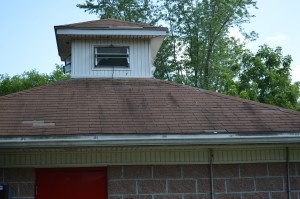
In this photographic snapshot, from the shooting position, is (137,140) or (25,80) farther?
(25,80)

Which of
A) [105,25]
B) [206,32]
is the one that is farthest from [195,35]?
[105,25]

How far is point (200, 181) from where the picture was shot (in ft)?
32.7

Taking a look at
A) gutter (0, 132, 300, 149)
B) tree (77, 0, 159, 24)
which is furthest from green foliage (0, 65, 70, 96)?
gutter (0, 132, 300, 149)

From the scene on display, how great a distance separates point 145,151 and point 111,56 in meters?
4.95

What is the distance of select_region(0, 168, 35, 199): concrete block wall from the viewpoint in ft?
31.6

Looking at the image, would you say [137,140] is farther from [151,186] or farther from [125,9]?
[125,9]

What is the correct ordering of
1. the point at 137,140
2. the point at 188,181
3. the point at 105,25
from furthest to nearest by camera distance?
1. the point at 105,25
2. the point at 188,181
3. the point at 137,140

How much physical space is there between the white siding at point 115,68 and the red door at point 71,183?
14.6 ft

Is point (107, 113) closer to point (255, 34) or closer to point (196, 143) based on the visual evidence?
point (196, 143)

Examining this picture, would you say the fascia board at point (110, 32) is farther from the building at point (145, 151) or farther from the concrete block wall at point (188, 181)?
the concrete block wall at point (188, 181)

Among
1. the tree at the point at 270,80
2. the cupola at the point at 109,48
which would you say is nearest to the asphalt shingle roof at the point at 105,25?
the cupola at the point at 109,48

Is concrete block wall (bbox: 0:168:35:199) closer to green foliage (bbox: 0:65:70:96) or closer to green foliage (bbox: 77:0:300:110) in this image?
green foliage (bbox: 77:0:300:110)

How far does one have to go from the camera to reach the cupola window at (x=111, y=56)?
1412 cm

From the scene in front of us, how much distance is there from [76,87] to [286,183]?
5.61 m
